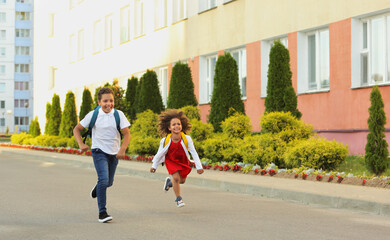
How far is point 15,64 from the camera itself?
123 meters

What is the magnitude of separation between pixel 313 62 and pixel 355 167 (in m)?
6.80

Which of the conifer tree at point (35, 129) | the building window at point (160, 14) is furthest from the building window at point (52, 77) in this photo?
the building window at point (160, 14)

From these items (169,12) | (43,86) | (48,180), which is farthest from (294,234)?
(43,86)

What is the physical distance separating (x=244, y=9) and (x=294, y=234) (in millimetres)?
19006

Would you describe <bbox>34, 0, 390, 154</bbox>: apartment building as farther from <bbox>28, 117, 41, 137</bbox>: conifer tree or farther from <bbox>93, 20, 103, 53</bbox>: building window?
<bbox>28, 117, 41, 137</bbox>: conifer tree

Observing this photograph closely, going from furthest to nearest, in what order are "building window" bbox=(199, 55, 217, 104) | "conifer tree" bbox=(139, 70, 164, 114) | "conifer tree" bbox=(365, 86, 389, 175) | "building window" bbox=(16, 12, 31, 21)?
"building window" bbox=(16, 12, 31, 21) < "building window" bbox=(199, 55, 217, 104) < "conifer tree" bbox=(139, 70, 164, 114) < "conifer tree" bbox=(365, 86, 389, 175)

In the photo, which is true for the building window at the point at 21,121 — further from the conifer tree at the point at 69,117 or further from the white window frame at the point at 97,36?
the conifer tree at the point at 69,117

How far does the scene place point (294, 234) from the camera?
831cm

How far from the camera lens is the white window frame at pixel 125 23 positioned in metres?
38.9

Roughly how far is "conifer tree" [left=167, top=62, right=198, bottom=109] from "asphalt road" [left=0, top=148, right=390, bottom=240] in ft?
39.1

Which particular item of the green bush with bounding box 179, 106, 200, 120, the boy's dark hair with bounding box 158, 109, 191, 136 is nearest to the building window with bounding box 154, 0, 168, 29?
the green bush with bounding box 179, 106, 200, 120

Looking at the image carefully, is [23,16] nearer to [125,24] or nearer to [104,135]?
[125,24]

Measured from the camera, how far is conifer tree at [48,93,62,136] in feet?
143

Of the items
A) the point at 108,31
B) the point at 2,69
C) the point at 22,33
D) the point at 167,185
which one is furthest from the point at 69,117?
the point at 22,33
